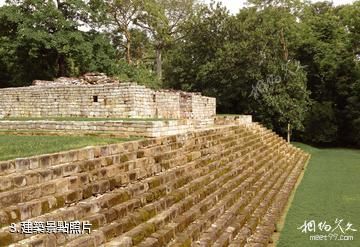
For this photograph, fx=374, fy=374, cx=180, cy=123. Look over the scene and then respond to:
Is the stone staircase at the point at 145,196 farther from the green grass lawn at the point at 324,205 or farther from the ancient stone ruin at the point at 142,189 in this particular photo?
the green grass lawn at the point at 324,205

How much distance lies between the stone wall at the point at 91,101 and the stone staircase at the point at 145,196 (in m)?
2.91

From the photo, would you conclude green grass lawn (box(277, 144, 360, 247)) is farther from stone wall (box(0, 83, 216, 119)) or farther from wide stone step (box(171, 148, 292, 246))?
stone wall (box(0, 83, 216, 119))

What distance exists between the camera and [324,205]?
7562 mm

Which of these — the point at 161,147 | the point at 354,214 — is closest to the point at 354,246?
the point at 354,214

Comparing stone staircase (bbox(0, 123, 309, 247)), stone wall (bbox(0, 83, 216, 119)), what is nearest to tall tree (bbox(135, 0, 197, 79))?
stone wall (bbox(0, 83, 216, 119))

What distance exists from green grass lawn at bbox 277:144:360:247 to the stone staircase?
0.32 meters

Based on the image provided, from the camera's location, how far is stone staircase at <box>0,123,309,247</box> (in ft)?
10.8

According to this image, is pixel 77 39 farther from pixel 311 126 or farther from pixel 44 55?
pixel 311 126

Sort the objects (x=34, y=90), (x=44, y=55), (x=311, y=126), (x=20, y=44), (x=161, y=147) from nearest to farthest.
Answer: (x=161, y=147), (x=34, y=90), (x=20, y=44), (x=44, y=55), (x=311, y=126)

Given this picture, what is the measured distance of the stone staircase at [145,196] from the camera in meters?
3.29

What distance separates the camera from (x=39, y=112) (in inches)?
447

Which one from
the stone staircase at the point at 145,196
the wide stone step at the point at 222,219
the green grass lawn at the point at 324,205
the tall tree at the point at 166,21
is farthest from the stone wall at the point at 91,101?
the tall tree at the point at 166,21

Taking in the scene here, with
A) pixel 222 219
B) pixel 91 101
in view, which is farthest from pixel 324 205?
pixel 91 101

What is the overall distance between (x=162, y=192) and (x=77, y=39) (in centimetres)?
1371
